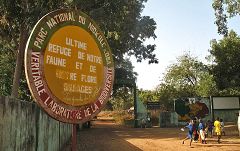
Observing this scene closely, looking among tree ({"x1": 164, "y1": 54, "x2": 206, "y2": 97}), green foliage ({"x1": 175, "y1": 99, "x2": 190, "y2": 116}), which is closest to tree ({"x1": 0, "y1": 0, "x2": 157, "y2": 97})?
green foliage ({"x1": 175, "y1": 99, "x2": 190, "y2": 116})

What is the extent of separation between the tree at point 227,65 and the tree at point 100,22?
23.5 feet

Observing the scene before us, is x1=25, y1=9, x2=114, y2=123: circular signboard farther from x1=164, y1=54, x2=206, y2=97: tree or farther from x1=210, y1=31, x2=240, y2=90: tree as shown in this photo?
x1=164, y1=54, x2=206, y2=97: tree

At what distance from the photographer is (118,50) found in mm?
38875

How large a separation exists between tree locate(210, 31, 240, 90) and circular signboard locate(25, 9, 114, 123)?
36.9m

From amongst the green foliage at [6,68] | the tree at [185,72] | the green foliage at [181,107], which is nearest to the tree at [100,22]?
the green foliage at [6,68]

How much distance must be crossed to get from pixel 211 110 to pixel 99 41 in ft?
129

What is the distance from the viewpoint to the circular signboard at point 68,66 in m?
3.66

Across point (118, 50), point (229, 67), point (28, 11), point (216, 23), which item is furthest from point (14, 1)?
point (229, 67)

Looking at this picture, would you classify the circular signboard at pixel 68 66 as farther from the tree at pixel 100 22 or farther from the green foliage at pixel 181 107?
the green foliage at pixel 181 107

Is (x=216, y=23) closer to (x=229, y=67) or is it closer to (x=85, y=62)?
(x=229, y=67)

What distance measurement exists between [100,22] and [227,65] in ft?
56.2

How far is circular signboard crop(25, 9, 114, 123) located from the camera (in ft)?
12.0

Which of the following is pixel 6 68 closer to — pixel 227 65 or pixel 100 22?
pixel 100 22

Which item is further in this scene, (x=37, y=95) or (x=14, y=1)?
(x=14, y=1)
